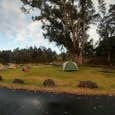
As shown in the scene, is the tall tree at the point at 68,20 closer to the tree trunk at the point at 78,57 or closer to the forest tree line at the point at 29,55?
the tree trunk at the point at 78,57

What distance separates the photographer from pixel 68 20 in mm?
66000

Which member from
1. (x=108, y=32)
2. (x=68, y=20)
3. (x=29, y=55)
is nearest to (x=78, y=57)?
(x=68, y=20)

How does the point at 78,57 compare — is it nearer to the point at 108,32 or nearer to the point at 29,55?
the point at 108,32

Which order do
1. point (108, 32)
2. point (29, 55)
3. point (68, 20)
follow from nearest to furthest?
1. point (68, 20)
2. point (108, 32)
3. point (29, 55)

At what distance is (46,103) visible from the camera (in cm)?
2233

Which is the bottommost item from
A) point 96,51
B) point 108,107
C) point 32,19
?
point 108,107

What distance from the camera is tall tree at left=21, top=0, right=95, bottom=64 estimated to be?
66.1 m

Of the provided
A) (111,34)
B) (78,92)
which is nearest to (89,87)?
(78,92)

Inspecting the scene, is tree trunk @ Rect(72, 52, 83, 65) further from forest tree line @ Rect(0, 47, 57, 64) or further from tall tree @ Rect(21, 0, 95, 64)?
forest tree line @ Rect(0, 47, 57, 64)

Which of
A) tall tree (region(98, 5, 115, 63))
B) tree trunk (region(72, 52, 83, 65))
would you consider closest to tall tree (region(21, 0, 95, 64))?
tree trunk (region(72, 52, 83, 65))

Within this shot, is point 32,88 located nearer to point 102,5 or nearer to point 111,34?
point 102,5

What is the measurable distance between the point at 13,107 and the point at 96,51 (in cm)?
6966

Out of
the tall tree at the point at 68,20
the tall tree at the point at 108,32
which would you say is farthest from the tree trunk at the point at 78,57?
the tall tree at the point at 108,32

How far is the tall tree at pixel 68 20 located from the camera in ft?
217
